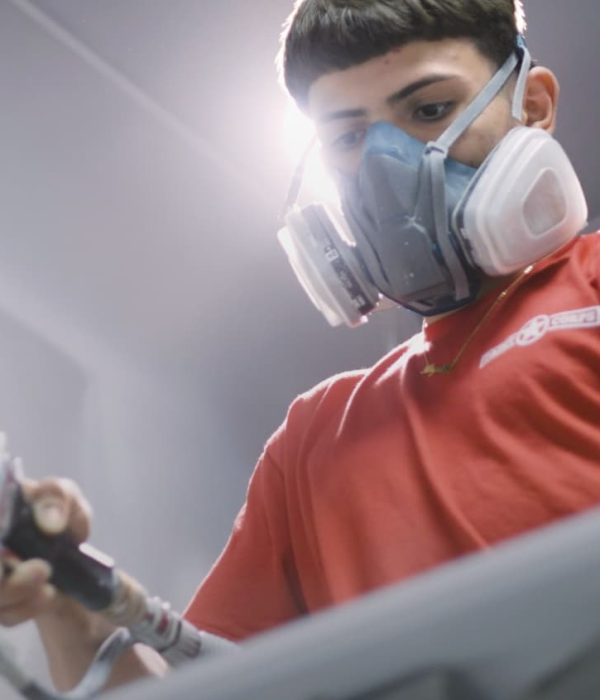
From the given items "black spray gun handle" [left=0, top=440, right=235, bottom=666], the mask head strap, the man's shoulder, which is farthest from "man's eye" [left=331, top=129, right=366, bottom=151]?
"black spray gun handle" [left=0, top=440, right=235, bottom=666]

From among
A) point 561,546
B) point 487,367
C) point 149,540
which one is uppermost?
point 561,546

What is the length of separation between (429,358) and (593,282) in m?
0.17

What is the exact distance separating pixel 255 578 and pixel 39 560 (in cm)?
47

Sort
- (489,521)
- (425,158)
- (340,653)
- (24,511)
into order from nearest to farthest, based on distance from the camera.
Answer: (340,653) → (24,511) → (489,521) → (425,158)

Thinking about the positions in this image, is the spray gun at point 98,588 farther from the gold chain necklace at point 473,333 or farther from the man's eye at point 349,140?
the man's eye at point 349,140

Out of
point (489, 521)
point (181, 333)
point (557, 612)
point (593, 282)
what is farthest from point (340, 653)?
point (181, 333)

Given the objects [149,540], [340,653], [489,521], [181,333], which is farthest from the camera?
[181,333]

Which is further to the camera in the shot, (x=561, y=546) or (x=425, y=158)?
(x=425, y=158)

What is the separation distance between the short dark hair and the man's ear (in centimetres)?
4

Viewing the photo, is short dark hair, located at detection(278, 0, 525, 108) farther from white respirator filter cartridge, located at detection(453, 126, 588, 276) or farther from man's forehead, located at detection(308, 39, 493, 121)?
white respirator filter cartridge, located at detection(453, 126, 588, 276)

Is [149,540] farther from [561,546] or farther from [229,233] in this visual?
[561,546]

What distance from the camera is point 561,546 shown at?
1.06 ft

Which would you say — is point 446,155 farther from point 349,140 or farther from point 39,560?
point 39,560

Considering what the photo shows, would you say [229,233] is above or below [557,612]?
above
